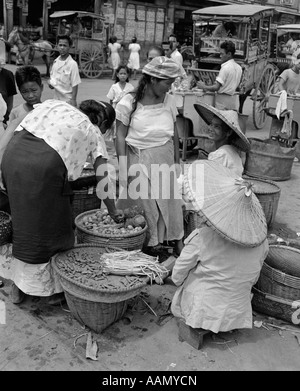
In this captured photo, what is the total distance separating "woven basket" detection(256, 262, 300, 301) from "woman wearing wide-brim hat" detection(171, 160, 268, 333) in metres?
0.36

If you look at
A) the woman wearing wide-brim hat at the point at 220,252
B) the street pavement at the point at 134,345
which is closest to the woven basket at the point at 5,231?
the street pavement at the point at 134,345

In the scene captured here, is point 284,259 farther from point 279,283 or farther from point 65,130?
point 65,130

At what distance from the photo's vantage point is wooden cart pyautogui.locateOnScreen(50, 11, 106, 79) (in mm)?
14945

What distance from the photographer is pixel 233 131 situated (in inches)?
116

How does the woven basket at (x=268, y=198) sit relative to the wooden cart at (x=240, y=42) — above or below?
below

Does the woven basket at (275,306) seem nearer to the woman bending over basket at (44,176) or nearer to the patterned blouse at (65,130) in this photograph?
the woman bending over basket at (44,176)

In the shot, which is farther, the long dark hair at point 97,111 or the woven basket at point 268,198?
the woven basket at point 268,198

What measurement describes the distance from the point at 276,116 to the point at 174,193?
403 centimetres

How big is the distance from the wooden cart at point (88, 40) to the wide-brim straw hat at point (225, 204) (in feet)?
44.8

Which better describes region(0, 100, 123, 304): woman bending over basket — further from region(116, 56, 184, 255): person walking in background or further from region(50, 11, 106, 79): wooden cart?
region(50, 11, 106, 79): wooden cart

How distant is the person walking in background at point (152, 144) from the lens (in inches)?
124

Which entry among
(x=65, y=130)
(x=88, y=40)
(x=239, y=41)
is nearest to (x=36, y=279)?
(x=65, y=130)
